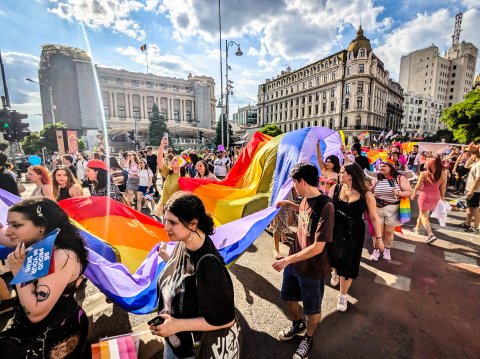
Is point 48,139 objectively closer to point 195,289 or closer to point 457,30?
point 195,289

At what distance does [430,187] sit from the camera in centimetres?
543

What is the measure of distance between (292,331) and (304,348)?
24cm

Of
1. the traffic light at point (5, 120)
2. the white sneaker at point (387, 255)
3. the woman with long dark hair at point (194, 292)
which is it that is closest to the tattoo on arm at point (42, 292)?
the woman with long dark hair at point (194, 292)

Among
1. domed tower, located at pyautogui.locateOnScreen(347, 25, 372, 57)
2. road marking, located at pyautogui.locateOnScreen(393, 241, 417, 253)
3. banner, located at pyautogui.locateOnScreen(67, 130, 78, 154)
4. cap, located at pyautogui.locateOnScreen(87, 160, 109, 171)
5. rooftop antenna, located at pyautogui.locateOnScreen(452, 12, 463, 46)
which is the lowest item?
road marking, located at pyautogui.locateOnScreen(393, 241, 417, 253)

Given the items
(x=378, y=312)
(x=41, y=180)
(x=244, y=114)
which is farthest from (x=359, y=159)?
(x=244, y=114)

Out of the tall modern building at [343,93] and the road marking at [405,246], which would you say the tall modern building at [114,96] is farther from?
the road marking at [405,246]

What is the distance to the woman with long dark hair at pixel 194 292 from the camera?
4.31 feet

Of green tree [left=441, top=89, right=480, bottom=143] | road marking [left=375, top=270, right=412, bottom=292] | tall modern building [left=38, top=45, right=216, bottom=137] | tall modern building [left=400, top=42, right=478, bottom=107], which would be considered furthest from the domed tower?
road marking [left=375, top=270, right=412, bottom=292]

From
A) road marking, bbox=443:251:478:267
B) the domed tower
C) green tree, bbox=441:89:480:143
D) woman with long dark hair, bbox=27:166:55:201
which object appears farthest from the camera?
the domed tower

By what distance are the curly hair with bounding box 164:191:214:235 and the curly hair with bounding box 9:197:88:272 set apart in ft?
2.61

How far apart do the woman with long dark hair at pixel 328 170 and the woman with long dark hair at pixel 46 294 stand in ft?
13.7

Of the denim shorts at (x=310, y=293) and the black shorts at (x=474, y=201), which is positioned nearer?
the denim shorts at (x=310, y=293)

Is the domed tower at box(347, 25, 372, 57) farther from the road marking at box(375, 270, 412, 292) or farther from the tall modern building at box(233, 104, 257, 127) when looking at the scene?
the road marking at box(375, 270, 412, 292)

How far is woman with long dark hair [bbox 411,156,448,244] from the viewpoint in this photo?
5285mm
